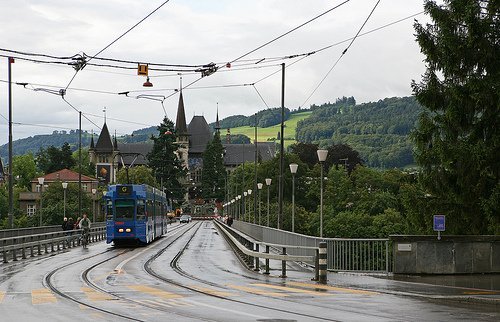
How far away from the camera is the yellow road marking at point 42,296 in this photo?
17.5 m

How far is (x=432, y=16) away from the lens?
31.8m

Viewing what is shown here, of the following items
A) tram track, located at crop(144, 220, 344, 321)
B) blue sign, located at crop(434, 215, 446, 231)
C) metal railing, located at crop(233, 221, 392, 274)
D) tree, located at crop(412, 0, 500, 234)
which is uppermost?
tree, located at crop(412, 0, 500, 234)

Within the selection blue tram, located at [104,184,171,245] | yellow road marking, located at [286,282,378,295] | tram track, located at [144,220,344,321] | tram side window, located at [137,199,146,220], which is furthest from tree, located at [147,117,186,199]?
yellow road marking, located at [286,282,378,295]

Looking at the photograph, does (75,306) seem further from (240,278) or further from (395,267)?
(395,267)

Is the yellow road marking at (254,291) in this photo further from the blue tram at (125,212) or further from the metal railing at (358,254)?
the blue tram at (125,212)

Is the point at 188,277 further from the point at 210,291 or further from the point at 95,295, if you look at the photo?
the point at 95,295

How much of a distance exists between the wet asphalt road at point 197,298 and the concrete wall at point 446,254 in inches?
62.4

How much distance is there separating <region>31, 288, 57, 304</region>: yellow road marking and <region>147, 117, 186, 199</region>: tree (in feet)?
530

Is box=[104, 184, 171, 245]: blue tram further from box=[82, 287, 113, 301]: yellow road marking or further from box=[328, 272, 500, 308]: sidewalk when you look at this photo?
box=[82, 287, 113, 301]: yellow road marking

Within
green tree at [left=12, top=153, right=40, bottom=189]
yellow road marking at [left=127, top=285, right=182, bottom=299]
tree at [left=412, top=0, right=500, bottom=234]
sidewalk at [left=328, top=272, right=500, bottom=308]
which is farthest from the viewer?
green tree at [left=12, top=153, right=40, bottom=189]

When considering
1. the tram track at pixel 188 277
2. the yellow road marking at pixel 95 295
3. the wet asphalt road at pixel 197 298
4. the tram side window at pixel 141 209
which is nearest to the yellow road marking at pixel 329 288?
the wet asphalt road at pixel 197 298

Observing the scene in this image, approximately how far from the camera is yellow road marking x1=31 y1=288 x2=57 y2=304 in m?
17.5

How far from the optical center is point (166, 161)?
7229 inches

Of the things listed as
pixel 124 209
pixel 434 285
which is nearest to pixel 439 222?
pixel 434 285
